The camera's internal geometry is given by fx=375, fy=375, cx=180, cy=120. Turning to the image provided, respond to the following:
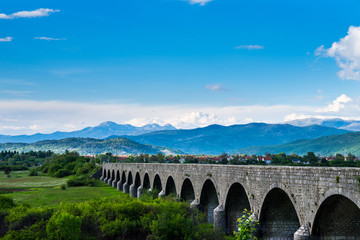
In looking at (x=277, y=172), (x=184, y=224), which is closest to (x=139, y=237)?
(x=184, y=224)

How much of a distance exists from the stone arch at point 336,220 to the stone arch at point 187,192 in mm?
20062

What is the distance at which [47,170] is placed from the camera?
133125 millimetres

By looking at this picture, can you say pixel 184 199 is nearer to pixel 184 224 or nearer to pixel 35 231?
pixel 184 224

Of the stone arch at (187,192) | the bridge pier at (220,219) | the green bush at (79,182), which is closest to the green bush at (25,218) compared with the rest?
the bridge pier at (220,219)

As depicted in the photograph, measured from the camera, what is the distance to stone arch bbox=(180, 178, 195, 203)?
36.8m

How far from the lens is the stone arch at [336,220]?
16922mm

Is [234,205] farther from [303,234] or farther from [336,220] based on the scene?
[336,220]

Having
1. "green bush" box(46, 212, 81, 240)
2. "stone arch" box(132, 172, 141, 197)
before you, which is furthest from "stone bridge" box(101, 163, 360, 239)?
"stone arch" box(132, 172, 141, 197)

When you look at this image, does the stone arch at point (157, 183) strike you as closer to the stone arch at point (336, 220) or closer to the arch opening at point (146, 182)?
the arch opening at point (146, 182)

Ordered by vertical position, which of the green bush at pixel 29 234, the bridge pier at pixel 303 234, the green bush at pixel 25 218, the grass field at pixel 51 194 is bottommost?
the grass field at pixel 51 194

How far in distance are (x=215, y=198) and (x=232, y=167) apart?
21.8 feet

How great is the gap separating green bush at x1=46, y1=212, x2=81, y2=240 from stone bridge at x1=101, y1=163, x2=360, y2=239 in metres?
10.0

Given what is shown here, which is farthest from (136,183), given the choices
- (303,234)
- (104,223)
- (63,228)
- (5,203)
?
(303,234)

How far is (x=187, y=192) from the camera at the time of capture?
37.4m
